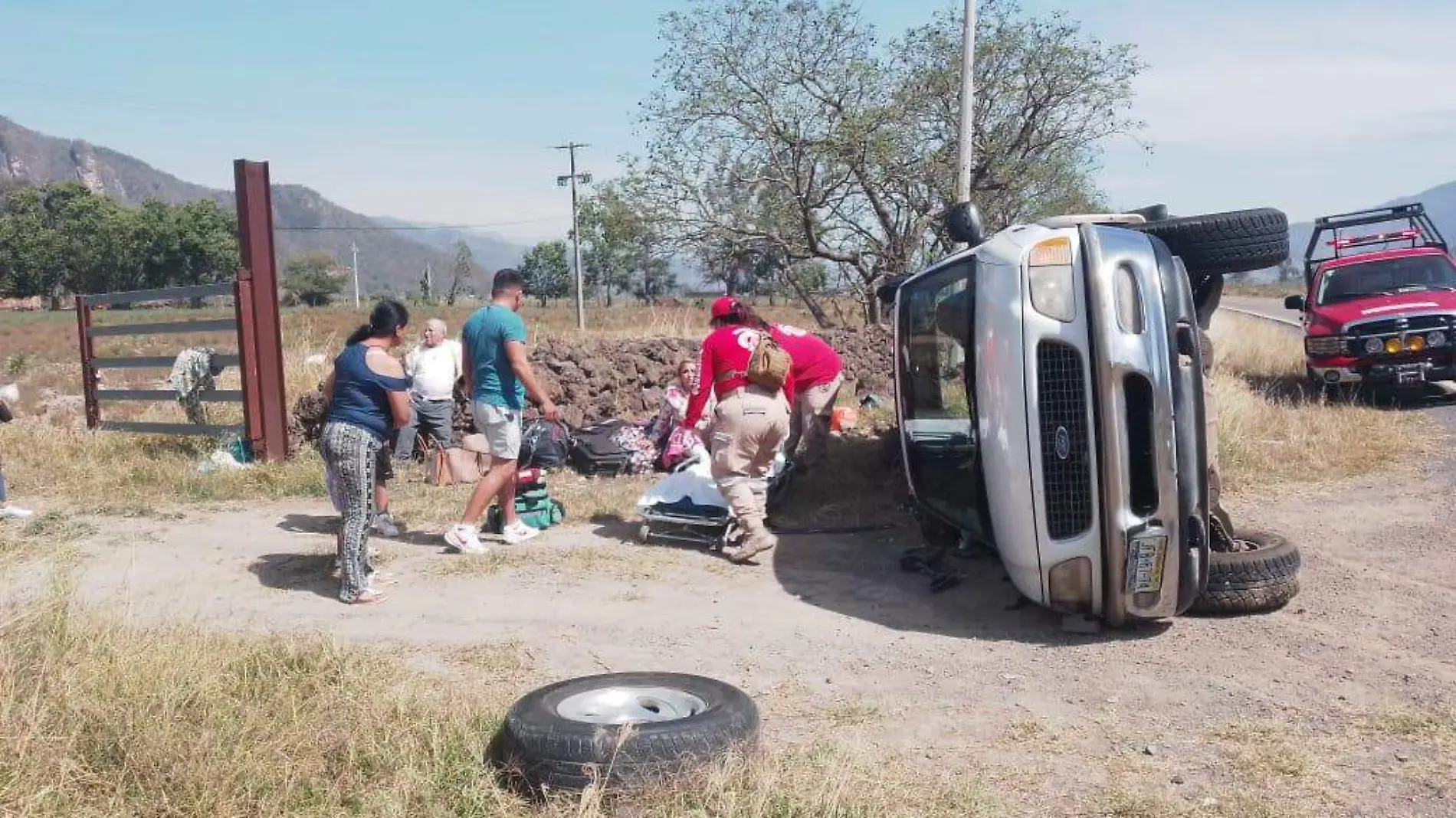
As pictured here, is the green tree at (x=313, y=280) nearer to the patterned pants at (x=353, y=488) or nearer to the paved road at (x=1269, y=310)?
the paved road at (x=1269, y=310)

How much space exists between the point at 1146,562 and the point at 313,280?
341 feet

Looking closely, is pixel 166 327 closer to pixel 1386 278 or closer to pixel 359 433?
pixel 359 433

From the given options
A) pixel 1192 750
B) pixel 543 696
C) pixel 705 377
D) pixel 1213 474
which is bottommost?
pixel 1192 750

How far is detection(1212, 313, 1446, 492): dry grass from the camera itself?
387 inches

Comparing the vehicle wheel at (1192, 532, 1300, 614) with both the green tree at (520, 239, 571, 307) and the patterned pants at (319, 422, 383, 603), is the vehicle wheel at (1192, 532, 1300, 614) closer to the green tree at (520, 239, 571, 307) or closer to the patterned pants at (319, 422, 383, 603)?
the patterned pants at (319, 422, 383, 603)

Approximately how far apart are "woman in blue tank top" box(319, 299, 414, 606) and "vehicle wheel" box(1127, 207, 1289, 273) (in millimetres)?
4254

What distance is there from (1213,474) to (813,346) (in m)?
3.27

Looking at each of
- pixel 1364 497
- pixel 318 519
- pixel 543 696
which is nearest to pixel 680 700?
pixel 543 696

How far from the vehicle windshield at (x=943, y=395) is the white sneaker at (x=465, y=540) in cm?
284

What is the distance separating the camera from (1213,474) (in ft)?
22.0

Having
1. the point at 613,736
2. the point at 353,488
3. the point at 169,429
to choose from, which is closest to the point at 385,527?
the point at 353,488

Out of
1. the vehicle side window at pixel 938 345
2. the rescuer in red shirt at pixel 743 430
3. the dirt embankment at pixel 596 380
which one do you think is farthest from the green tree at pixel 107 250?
the vehicle side window at pixel 938 345

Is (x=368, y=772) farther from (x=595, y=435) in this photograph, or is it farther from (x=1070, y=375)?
(x=595, y=435)

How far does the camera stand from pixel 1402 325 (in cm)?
1386
